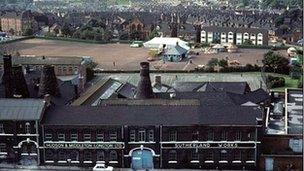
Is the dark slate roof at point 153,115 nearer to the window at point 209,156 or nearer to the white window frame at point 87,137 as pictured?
the white window frame at point 87,137

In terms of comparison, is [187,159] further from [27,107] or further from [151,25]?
[151,25]

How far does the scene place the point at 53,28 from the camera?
4060 inches

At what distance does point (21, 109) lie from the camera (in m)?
29.0

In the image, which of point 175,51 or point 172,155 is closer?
point 172,155

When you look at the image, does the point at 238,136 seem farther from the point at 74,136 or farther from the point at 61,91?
the point at 61,91

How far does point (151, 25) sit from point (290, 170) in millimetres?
72942

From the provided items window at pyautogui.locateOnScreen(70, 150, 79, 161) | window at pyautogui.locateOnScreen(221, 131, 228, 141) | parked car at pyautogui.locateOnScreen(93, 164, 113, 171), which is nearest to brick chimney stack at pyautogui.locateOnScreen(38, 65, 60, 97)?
window at pyautogui.locateOnScreen(70, 150, 79, 161)

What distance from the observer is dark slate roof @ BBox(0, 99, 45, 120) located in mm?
28656

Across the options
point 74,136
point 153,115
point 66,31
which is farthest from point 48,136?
point 66,31

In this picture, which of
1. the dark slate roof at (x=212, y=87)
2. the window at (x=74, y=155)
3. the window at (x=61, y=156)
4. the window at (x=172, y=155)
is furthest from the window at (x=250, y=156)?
the dark slate roof at (x=212, y=87)

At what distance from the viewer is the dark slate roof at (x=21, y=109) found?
28656 millimetres

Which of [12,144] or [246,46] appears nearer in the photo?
[12,144]

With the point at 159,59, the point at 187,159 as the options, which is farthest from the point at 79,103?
the point at 159,59

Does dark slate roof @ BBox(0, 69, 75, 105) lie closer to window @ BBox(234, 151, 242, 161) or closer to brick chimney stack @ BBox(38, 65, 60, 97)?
brick chimney stack @ BBox(38, 65, 60, 97)
